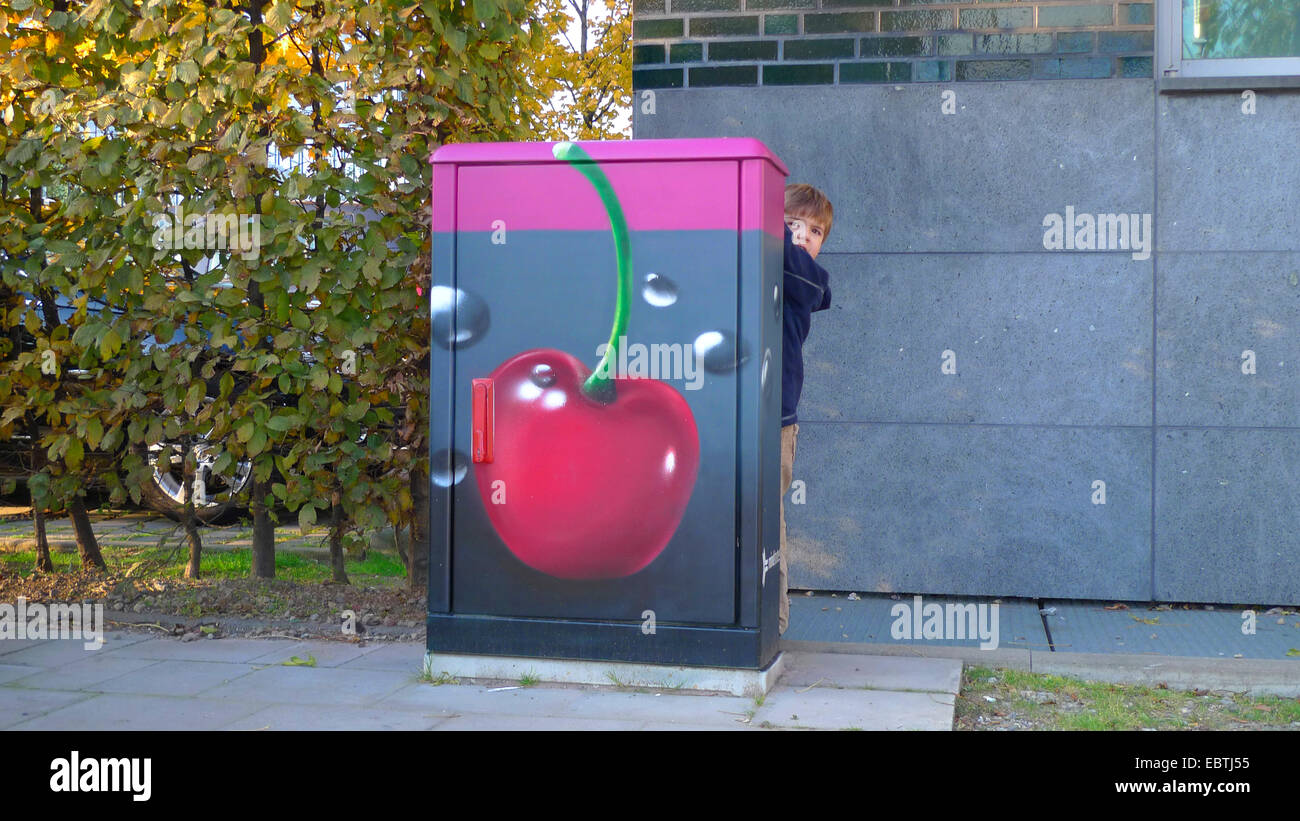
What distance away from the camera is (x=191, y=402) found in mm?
5793

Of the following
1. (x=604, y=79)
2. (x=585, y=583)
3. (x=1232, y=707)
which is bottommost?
(x=1232, y=707)

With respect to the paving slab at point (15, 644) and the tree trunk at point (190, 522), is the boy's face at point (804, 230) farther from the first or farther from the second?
the paving slab at point (15, 644)

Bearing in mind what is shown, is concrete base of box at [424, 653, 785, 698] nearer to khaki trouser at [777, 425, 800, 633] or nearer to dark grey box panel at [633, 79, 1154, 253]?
khaki trouser at [777, 425, 800, 633]

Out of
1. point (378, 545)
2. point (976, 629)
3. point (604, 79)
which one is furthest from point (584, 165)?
point (604, 79)

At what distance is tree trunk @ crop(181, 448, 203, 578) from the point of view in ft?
20.2

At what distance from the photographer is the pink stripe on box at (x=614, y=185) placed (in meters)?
4.48

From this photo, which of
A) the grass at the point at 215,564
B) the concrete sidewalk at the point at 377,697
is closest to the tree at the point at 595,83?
the grass at the point at 215,564

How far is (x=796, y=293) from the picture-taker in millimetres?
5039

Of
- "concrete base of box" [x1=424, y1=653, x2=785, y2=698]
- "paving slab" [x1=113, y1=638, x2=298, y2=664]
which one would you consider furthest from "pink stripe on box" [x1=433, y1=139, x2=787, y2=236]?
"paving slab" [x1=113, y1=638, x2=298, y2=664]

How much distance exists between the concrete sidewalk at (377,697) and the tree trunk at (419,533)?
0.97 metres

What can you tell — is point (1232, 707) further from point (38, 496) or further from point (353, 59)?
point (38, 496)

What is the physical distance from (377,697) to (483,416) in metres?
1.09

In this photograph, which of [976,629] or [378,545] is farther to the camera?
[378,545]
